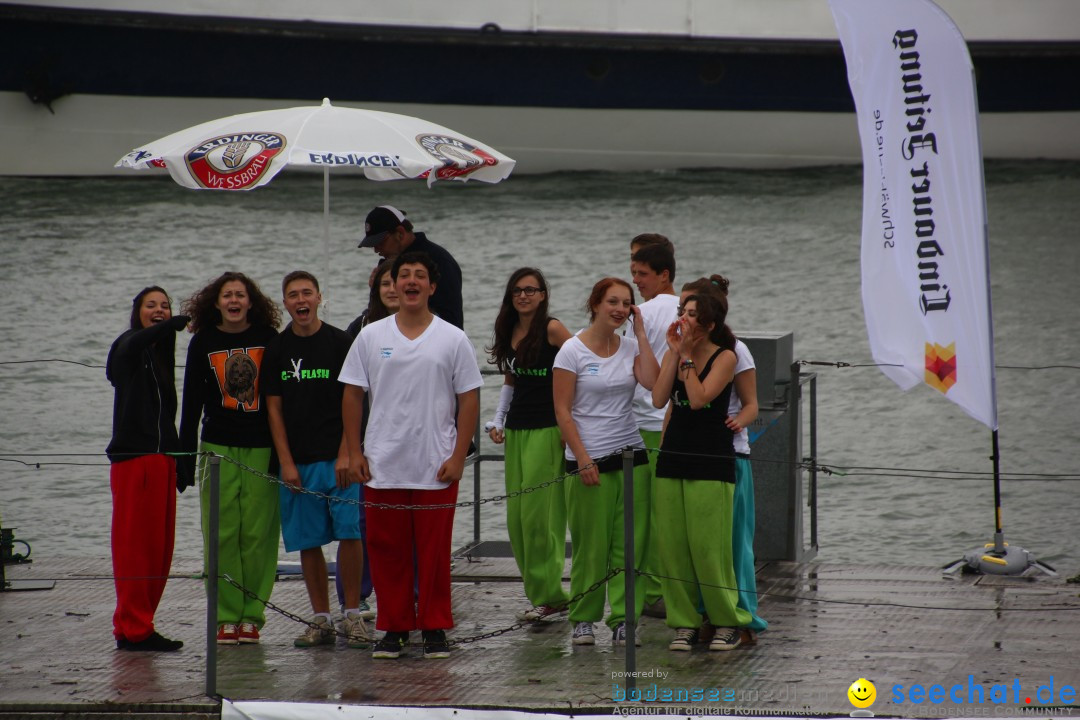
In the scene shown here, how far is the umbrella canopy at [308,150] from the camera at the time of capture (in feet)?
22.3

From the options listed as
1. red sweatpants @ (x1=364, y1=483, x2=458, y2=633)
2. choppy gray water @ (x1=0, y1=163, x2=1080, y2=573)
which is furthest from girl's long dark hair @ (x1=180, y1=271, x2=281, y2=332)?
choppy gray water @ (x1=0, y1=163, x2=1080, y2=573)

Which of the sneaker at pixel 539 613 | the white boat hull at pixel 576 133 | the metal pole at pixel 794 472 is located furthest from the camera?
the white boat hull at pixel 576 133

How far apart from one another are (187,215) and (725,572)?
51.5ft

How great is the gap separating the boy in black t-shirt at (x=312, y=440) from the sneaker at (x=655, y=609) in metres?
1.25

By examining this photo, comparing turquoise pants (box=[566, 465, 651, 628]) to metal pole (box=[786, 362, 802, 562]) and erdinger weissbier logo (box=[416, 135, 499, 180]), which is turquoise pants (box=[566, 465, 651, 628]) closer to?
metal pole (box=[786, 362, 802, 562])

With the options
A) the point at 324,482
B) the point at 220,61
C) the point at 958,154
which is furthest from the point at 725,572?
the point at 220,61

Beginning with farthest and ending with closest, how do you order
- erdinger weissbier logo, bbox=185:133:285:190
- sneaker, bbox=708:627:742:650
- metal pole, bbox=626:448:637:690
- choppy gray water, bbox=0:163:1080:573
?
1. choppy gray water, bbox=0:163:1080:573
2. erdinger weissbier logo, bbox=185:133:285:190
3. sneaker, bbox=708:627:742:650
4. metal pole, bbox=626:448:637:690

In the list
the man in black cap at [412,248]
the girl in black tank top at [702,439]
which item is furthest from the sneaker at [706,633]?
the man in black cap at [412,248]

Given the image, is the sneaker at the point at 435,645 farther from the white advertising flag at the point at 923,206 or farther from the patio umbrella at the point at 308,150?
the white advertising flag at the point at 923,206

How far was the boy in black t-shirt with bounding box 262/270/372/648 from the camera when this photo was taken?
5.99 meters

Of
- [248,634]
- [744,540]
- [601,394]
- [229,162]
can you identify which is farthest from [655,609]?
[229,162]

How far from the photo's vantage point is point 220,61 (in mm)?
20984

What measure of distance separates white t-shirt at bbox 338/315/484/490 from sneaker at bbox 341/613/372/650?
2.09 feet

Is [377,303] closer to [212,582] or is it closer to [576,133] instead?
[212,582]
